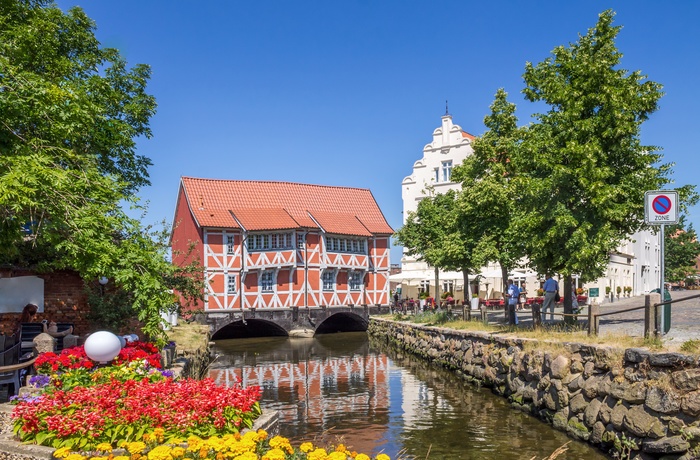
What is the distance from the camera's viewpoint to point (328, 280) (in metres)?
41.9

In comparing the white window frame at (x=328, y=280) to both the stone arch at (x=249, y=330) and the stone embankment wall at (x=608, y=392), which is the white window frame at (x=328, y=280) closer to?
the stone arch at (x=249, y=330)

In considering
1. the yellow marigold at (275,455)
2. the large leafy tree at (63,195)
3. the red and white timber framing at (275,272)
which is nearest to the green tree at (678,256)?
the red and white timber framing at (275,272)

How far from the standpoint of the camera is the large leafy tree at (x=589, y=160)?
1723 cm

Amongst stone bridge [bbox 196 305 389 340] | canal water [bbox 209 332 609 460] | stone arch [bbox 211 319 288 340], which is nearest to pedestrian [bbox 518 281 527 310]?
stone bridge [bbox 196 305 389 340]

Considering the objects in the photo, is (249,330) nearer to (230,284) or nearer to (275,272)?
(230,284)

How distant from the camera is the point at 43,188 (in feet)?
31.6

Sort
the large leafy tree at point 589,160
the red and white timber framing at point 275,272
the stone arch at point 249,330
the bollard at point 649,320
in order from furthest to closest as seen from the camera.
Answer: the stone arch at point 249,330
the red and white timber framing at point 275,272
the large leafy tree at point 589,160
the bollard at point 649,320

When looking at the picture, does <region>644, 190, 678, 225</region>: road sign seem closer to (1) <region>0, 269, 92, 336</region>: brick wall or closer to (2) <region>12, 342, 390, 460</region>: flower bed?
(2) <region>12, 342, 390, 460</region>: flower bed

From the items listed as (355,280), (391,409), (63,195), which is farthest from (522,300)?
(63,195)

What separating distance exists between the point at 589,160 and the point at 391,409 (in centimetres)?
849

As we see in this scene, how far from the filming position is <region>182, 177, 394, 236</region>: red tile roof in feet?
130

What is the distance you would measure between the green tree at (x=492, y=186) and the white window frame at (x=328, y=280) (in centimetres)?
1723

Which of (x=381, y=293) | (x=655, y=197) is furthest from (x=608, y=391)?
(x=381, y=293)

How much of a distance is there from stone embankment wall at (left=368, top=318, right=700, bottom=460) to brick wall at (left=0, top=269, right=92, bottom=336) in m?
10.7
